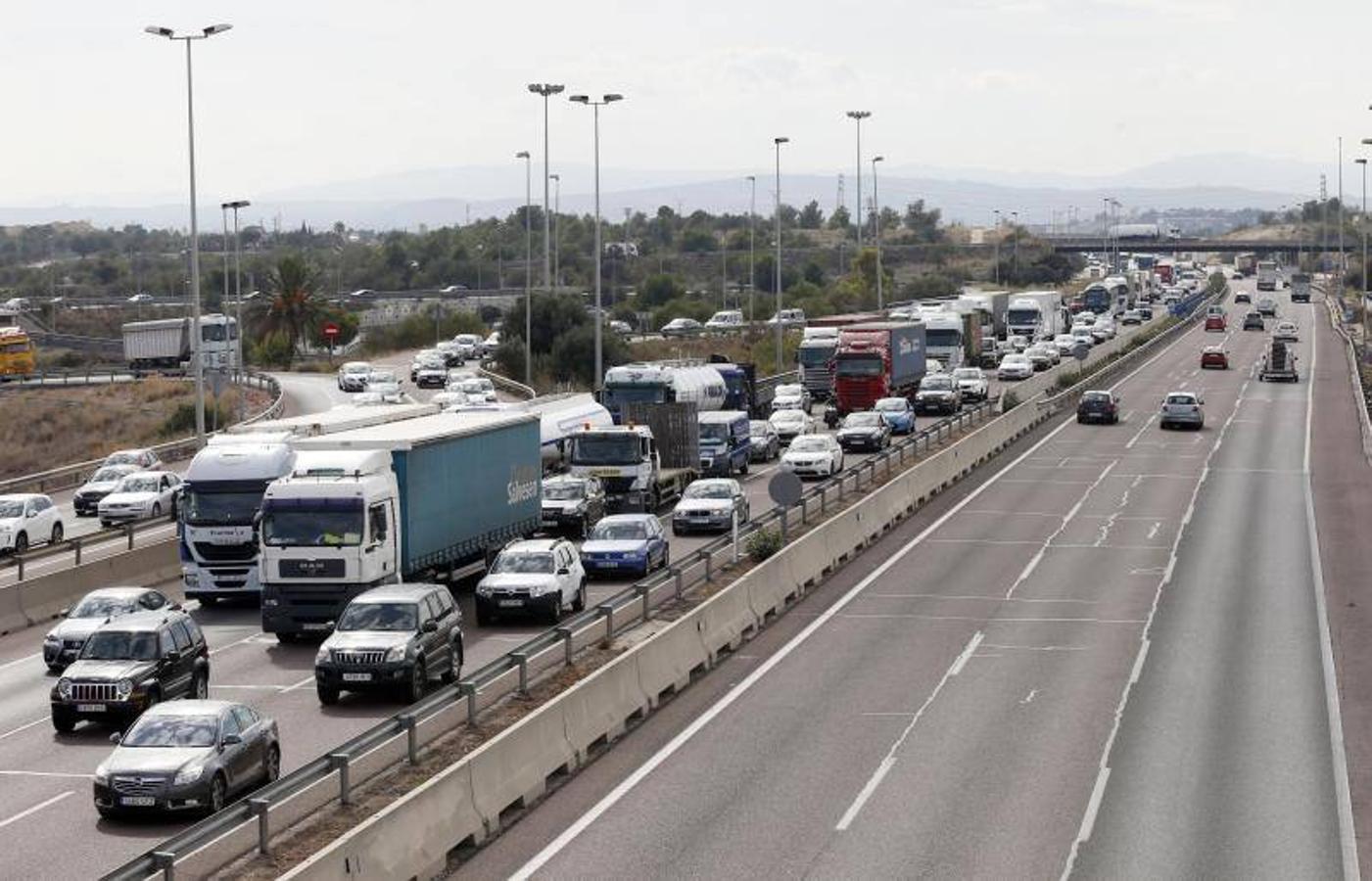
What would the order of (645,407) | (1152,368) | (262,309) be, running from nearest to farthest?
(645,407) < (1152,368) < (262,309)

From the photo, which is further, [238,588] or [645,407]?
[645,407]

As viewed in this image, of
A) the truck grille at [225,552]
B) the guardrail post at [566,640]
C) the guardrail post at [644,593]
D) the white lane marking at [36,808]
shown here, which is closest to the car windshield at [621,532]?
the truck grille at [225,552]

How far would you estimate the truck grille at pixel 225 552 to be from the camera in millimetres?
35969

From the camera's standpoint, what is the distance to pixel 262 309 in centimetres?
13312

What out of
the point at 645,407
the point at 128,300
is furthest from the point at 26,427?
the point at 128,300

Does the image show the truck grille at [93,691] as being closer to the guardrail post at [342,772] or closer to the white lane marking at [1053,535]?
the guardrail post at [342,772]

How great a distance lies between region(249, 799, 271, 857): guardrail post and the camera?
1769cm

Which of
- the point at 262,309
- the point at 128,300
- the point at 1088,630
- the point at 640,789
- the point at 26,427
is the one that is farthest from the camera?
the point at 128,300

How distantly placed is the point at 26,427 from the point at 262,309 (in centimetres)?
3790

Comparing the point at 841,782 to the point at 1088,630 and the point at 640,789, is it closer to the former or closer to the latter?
the point at 640,789

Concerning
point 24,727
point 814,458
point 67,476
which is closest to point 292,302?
point 67,476

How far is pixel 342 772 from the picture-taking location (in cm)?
1978

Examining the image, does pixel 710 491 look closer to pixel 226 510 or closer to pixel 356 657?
pixel 226 510

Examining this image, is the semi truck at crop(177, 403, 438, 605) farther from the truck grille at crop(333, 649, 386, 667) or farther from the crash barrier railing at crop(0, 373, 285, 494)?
the crash barrier railing at crop(0, 373, 285, 494)
